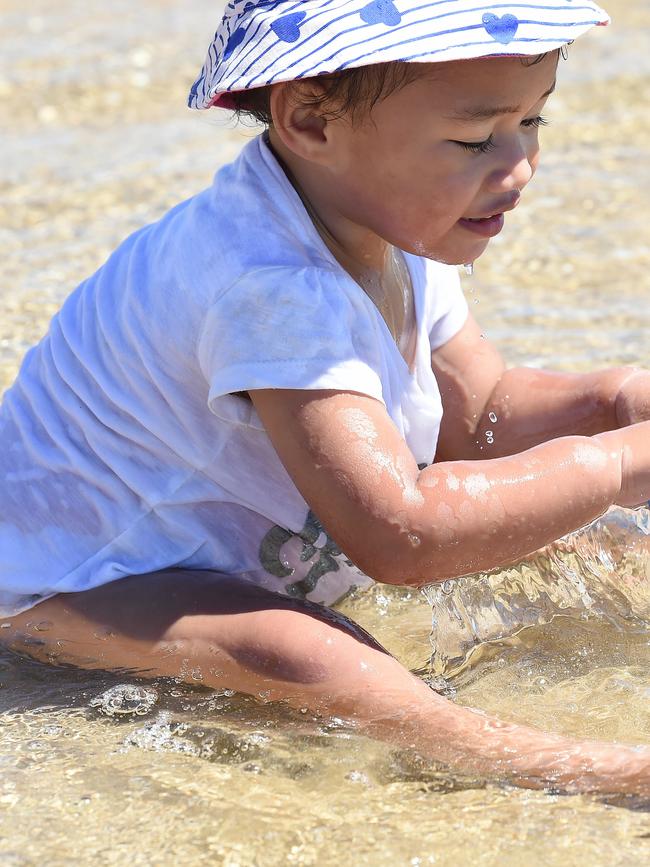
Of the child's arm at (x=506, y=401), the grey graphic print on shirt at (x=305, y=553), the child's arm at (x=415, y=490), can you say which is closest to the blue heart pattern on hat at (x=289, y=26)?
the child's arm at (x=415, y=490)

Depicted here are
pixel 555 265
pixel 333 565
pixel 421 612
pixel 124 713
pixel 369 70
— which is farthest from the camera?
pixel 555 265

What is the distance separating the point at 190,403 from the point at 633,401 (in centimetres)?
92

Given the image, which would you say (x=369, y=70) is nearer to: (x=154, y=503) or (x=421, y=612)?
(x=154, y=503)

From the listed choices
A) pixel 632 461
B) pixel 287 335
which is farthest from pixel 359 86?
pixel 632 461

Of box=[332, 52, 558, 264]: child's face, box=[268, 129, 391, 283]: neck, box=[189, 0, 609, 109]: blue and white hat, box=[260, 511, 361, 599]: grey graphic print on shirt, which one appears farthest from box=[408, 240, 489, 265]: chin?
box=[260, 511, 361, 599]: grey graphic print on shirt

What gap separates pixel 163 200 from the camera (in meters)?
4.74

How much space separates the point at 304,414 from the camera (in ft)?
6.80

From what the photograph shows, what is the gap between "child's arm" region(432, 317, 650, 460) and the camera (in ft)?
9.00

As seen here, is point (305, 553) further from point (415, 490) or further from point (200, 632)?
point (415, 490)

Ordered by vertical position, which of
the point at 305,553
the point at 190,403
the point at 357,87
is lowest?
the point at 305,553

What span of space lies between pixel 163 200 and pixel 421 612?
97.0 inches

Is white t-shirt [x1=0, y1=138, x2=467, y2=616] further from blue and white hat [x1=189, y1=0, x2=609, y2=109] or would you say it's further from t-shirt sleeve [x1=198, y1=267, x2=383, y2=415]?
blue and white hat [x1=189, y1=0, x2=609, y2=109]

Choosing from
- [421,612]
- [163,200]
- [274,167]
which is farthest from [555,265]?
[274,167]

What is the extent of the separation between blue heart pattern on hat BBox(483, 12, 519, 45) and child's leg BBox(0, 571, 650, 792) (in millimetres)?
939
